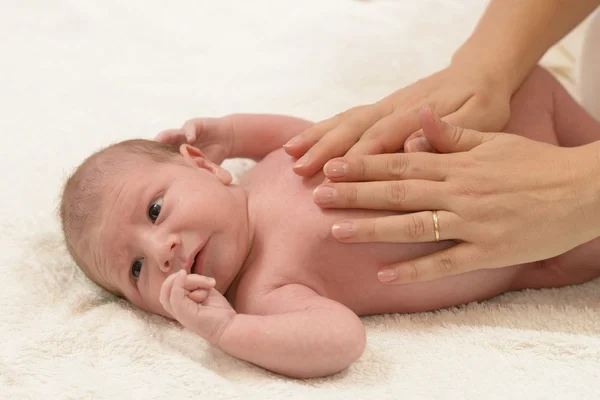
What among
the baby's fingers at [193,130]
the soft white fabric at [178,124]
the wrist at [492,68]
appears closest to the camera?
the soft white fabric at [178,124]

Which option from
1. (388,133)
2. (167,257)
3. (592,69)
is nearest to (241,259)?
(167,257)

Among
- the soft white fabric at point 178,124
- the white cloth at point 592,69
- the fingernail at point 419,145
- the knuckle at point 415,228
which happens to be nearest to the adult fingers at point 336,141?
the fingernail at point 419,145

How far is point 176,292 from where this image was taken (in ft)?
3.45

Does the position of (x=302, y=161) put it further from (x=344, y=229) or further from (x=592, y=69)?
(x=592, y=69)

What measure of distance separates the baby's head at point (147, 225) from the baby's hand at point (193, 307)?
0.08 meters

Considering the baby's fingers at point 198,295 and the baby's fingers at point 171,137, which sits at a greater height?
the baby's fingers at point 171,137

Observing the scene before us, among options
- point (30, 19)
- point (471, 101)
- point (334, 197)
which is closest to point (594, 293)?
point (471, 101)

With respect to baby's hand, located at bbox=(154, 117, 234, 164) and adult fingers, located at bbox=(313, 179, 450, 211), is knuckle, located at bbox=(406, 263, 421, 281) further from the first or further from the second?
baby's hand, located at bbox=(154, 117, 234, 164)

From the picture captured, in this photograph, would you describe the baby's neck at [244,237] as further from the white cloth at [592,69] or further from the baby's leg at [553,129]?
the white cloth at [592,69]

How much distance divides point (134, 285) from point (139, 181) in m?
0.20

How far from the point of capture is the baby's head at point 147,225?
45.6 inches

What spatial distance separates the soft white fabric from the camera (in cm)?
101

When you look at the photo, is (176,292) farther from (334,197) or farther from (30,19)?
(30,19)

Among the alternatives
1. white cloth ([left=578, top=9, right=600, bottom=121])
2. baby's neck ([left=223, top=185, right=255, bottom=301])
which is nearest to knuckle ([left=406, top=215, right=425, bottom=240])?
baby's neck ([left=223, top=185, right=255, bottom=301])
